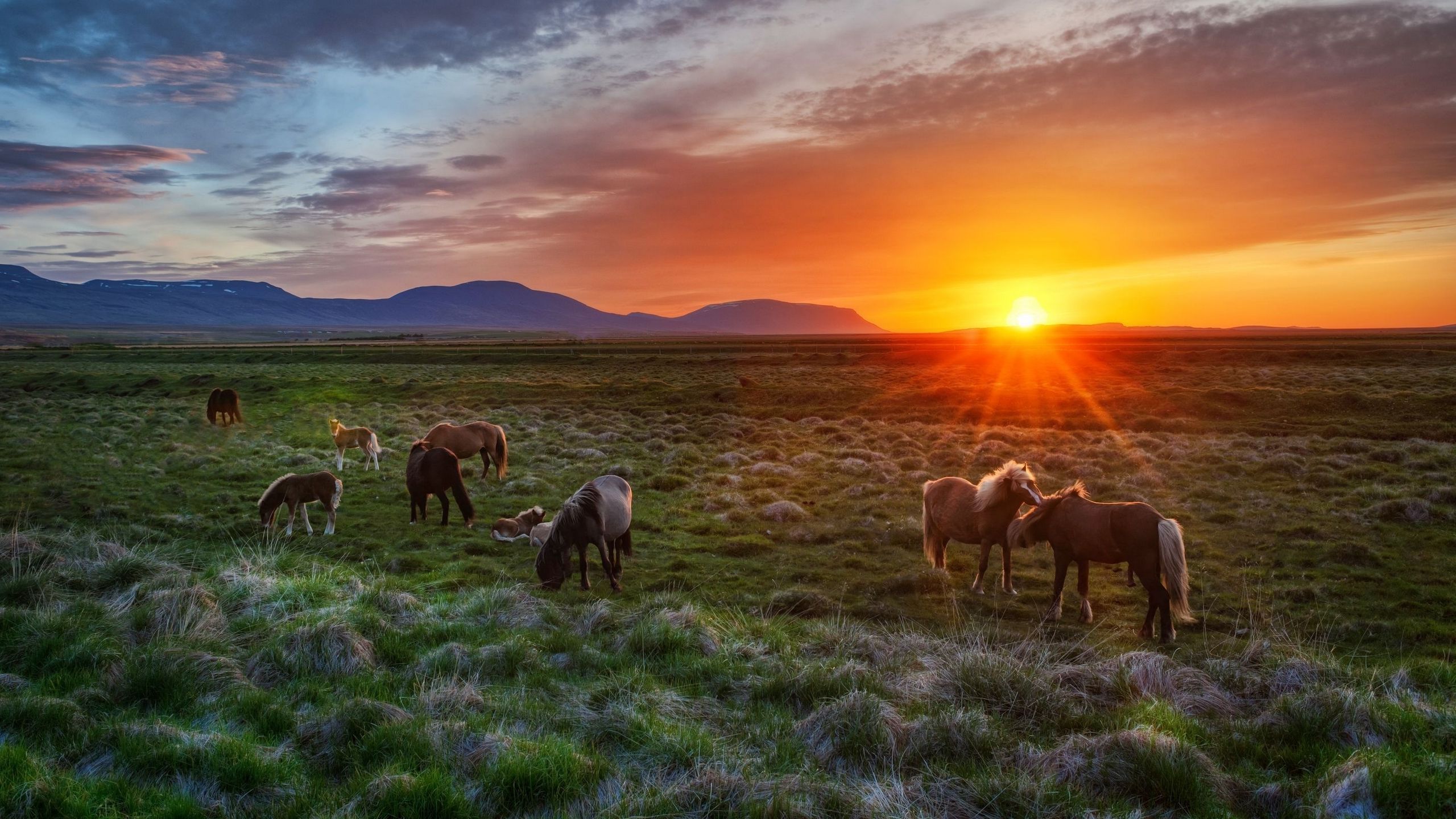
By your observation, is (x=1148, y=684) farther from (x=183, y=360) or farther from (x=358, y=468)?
(x=183, y=360)

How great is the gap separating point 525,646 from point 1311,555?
12.4 metres

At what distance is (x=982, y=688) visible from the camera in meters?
6.09

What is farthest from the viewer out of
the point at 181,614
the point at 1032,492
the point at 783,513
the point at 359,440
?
the point at 359,440

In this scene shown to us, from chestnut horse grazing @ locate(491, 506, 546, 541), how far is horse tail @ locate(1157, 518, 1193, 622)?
995cm

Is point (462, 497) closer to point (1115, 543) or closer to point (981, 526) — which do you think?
point (981, 526)

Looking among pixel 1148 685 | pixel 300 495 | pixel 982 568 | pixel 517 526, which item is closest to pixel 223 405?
pixel 300 495

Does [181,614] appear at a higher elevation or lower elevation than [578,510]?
lower

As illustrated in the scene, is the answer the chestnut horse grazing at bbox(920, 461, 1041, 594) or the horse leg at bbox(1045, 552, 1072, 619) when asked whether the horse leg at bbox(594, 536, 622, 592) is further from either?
the horse leg at bbox(1045, 552, 1072, 619)

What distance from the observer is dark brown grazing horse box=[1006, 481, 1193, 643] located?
8500 mm

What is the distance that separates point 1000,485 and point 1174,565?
2554 millimetres

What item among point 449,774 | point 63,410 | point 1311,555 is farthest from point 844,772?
point 63,410

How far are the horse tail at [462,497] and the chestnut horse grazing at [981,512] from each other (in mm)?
8801

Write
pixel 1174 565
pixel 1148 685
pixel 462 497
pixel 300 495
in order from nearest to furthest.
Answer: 1. pixel 1148 685
2. pixel 1174 565
3. pixel 300 495
4. pixel 462 497

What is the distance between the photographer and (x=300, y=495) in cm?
1349
